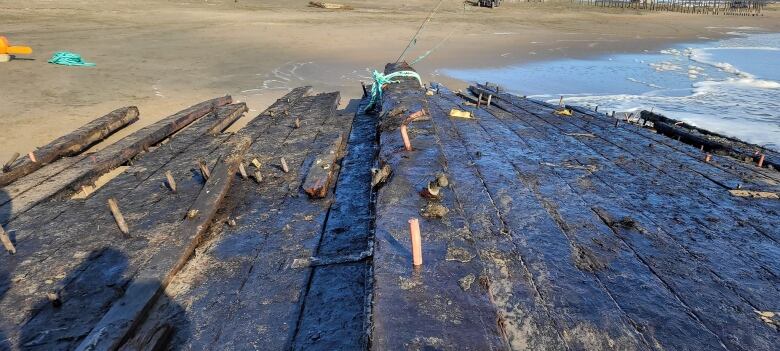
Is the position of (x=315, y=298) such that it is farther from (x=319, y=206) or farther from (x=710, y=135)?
(x=710, y=135)

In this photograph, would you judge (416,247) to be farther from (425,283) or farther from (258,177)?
(258,177)

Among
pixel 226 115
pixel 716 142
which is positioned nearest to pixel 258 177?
pixel 226 115

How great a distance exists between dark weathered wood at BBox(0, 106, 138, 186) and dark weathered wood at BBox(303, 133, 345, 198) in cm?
391

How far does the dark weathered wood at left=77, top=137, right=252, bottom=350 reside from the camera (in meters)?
2.43

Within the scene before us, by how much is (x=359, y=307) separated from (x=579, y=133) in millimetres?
5293

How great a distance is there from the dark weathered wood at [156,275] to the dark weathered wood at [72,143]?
3.12 meters

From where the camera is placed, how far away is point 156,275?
9.70 feet

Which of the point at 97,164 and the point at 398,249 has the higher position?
the point at 398,249

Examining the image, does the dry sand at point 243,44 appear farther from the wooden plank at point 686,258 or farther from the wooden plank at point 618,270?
the wooden plank at point 686,258

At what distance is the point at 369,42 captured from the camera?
2566cm

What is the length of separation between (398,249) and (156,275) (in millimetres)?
1713

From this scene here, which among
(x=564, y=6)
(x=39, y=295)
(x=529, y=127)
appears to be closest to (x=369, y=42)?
(x=529, y=127)

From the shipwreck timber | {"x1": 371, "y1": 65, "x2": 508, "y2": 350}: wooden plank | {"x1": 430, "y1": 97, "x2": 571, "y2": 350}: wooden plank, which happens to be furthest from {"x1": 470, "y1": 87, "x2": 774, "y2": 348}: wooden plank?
{"x1": 371, "y1": 65, "x2": 508, "y2": 350}: wooden plank

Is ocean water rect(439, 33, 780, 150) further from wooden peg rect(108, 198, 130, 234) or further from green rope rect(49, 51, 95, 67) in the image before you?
green rope rect(49, 51, 95, 67)
